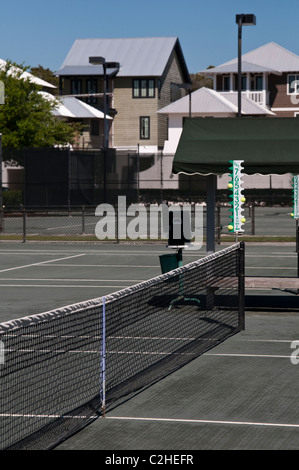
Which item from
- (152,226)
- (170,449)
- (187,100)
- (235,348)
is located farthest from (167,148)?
(170,449)

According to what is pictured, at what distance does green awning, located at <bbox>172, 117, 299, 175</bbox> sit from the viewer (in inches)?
672

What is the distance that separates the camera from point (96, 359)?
1302 cm

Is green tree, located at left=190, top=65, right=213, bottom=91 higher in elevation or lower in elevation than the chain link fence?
higher

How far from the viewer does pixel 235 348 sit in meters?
14.2

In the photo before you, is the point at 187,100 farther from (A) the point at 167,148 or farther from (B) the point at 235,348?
(B) the point at 235,348

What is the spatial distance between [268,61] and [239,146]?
78110mm

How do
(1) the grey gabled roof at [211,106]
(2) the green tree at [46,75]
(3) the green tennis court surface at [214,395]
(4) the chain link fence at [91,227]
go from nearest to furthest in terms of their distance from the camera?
(3) the green tennis court surface at [214,395] → (4) the chain link fence at [91,227] → (1) the grey gabled roof at [211,106] → (2) the green tree at [46,75]

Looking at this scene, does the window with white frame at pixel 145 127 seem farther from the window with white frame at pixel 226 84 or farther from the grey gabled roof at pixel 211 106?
the window with white frame at pixel 226 84

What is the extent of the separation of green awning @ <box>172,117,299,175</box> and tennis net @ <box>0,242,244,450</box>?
5.11 feet

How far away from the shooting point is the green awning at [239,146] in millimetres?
17062

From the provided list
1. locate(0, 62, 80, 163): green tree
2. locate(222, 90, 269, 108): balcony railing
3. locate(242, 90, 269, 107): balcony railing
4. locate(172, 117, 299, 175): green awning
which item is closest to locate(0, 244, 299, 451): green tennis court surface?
locate(172, 117, 299, 175): green awning

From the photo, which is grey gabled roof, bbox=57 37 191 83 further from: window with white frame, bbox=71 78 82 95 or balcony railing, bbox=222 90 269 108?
balcony railing, bbox=222 90 269 108

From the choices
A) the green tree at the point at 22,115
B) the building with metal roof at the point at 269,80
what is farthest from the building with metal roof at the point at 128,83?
the green tree at the point at 22,115

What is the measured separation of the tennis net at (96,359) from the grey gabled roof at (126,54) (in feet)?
256
